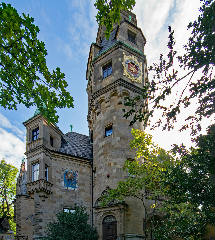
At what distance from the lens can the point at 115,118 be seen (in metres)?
26.2

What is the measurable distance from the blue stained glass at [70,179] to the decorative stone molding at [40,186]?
6.07 ft

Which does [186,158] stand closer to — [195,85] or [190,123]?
[190,123]

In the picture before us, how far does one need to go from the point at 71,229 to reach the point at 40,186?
4548 mm

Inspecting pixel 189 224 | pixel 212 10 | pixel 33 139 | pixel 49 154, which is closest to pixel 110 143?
pixel 49 154

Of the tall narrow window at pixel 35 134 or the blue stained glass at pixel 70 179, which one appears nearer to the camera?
the blue stained glass at pixel 70 179

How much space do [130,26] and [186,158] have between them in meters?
21.2

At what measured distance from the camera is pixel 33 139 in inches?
1083

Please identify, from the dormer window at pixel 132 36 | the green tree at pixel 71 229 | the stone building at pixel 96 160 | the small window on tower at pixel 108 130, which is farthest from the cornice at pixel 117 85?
the green tree at pixel 71 229

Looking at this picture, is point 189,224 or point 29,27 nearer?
point 29,27

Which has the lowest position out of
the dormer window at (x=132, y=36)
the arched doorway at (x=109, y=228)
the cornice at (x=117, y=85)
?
the arched doorway at (x=109, y=228)

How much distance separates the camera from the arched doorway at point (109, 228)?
22578mm

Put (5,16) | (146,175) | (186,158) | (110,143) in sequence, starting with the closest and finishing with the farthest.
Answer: (5,16), (186,158), (146,175), (110,143)

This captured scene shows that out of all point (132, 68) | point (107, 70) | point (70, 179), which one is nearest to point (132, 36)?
point (132, 68)

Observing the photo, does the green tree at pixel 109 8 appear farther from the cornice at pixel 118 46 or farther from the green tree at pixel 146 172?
the cornice at pixel 118 46
